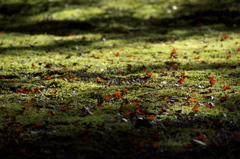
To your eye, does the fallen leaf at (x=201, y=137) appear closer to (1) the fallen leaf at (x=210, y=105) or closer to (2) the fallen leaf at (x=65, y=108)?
(1) the fallen leaf at (x=210, y=105)

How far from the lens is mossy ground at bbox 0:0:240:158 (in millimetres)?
5734

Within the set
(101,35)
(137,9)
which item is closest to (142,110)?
(101,35)

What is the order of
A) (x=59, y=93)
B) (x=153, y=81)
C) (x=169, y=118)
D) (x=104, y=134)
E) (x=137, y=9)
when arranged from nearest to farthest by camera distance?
(x=104, y=134), (x=169, y=118), (x=59, y=93), (x=153, y=81), (x=137, y=9)

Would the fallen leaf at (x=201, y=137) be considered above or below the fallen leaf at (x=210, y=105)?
above

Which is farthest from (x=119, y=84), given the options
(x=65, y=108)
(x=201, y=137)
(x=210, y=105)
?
(x=201, y=137)

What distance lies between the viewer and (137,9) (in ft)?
69.8

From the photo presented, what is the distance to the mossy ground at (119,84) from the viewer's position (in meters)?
5.73

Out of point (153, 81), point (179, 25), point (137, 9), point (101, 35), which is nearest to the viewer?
point (153, 81)

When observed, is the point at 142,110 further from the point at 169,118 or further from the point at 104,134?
the point at 104,134

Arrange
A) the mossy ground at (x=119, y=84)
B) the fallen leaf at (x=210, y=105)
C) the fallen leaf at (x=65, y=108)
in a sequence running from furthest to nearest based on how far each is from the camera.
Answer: the fallen leaf at (x=210, y=105)
the fallen leaf at (x=65, y=108)
the mossy ground at (x=119, y=84)

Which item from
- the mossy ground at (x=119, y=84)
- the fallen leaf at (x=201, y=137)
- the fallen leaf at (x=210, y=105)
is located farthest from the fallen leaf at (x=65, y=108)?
the fallen leaf at (x=210, y=105)

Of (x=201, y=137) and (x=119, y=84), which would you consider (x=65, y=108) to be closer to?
(x=119, y=84)

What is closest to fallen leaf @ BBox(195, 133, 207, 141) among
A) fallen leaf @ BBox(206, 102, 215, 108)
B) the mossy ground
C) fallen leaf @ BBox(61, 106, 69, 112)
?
the mossy ground

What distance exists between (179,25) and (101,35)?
5.54 meters
